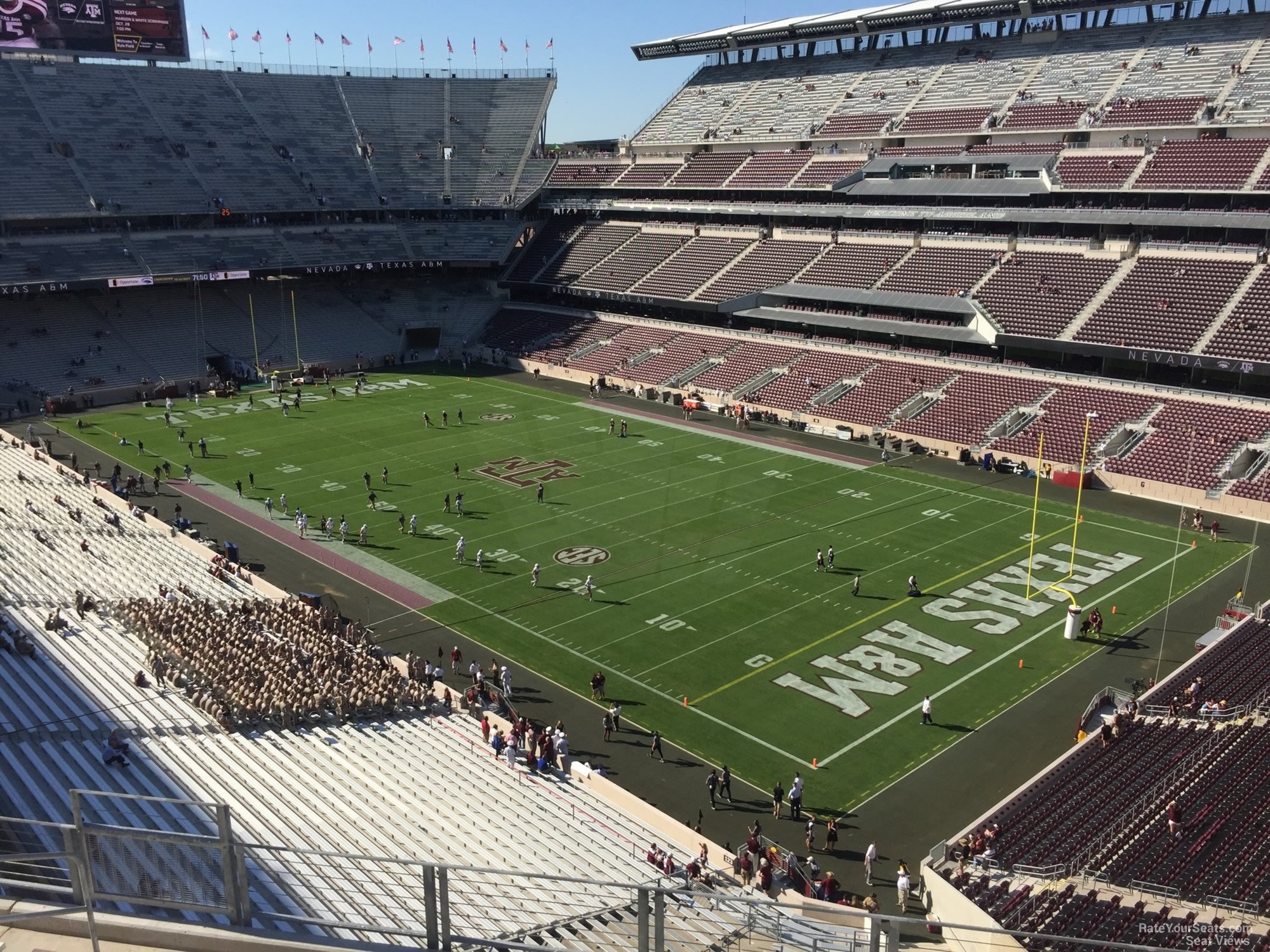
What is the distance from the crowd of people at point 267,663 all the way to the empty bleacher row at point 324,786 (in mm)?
407

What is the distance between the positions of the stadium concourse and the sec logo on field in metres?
4.91

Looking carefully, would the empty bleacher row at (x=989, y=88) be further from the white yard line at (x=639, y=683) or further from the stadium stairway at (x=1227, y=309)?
the white yard line at (x=639, y=683)

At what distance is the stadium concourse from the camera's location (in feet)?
49.3

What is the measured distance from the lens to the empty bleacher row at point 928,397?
1527 inches

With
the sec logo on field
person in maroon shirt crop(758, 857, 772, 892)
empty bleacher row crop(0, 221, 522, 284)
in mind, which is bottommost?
person in maroon shirt crop(758, 857, 772, 892)

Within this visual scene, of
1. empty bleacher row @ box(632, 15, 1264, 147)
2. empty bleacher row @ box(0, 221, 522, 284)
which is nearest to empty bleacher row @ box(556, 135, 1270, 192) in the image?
empty bleacher row @ box(632, 15, 1264, 147)

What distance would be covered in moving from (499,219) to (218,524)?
5022 cm

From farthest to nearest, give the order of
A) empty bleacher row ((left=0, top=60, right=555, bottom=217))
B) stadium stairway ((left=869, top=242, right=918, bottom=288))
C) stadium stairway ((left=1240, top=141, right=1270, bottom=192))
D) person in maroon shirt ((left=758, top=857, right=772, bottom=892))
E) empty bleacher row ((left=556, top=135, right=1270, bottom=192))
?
Answer: empty bleacher row ((left=0, top=60, right=555, bottom=217)) < stadium stairway ((left=869, top=242, right=918, bottom=288)) < empty bleacher row ((left=556, top=135, right=1270, bottom=192)) < stadium stairway ((left=1240, top=141, right=1270, bottom=192)) < person in maroon shirt ((left=758, top=857, right=772, bottom=892))

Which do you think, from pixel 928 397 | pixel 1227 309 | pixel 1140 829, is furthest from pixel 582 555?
pixel 1227 309

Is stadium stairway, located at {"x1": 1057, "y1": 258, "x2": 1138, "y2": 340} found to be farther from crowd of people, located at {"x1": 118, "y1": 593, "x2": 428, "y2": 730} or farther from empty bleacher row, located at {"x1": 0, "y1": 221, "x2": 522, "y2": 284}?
empty bleacher row, located at {"x1": 0, "y1": 221, "x2": 522, "y2": 284}

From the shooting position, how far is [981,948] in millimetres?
14172

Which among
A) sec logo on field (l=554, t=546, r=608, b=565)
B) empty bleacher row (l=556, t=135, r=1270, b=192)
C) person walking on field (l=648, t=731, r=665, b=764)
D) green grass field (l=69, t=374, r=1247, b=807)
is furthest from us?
empty bleacher row (l=556, t=135, r=1270, b=192)

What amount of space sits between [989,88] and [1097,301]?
21.5 m

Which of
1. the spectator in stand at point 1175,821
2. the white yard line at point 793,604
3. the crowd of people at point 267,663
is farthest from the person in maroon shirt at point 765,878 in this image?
the crowd of people at point 267,663
